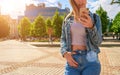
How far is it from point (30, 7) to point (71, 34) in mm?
181200

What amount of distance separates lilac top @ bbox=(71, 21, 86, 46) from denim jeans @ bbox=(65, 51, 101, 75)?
0.49 feet

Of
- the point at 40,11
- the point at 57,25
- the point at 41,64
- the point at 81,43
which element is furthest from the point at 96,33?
the point at 40,11

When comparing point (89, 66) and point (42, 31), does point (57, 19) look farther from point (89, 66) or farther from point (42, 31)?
point (89, 66)

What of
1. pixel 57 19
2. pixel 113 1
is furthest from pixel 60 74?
pixel 57 19

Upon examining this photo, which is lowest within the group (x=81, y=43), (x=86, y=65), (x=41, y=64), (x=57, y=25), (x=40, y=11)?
(x=41, y=64)

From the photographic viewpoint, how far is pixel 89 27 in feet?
13.9

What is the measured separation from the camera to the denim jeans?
14.1ft

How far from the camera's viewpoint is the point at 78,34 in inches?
175

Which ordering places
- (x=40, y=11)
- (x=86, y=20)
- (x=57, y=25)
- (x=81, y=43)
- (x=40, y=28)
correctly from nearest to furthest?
(x=86, y=20) → (x=81, y=43) → (x=57, y=25) → (x=40, y=28) → (x=40, y=11)

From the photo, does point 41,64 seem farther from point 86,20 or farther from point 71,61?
point 86,20

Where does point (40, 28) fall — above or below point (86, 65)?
above

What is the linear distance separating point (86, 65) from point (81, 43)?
30 centimetres

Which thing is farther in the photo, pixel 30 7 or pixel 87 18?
pixel 30 7

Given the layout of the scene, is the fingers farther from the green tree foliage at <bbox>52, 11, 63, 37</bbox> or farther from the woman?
the green tree foliage at <bbox>52, 11, 63, 37</bbox>
